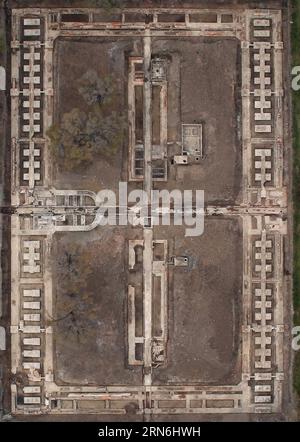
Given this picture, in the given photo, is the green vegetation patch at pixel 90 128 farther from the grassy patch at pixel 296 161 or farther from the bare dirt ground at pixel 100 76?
the grassy patch at pixel 296 161

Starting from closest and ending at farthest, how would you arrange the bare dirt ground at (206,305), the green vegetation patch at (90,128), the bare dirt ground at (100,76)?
the green vegetation patch at (90,128)
the bare dirt ground at (100,76)
the bare dirt ground at (206,305)

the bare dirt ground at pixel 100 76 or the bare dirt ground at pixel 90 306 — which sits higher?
the bare dirt ground at pixel 100 76

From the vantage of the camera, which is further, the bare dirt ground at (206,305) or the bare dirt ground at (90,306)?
the bare dirt ground at (206,305)

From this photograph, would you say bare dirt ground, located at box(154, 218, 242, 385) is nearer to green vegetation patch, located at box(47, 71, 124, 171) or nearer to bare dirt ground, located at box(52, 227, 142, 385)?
bare dirt ground, located at box(52, 227, 142, 385)

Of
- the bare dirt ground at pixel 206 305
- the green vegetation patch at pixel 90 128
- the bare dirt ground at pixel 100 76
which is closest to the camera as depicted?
the green vegetation patch at pixel 90 128

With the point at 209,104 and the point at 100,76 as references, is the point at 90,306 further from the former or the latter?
the point at 209,104

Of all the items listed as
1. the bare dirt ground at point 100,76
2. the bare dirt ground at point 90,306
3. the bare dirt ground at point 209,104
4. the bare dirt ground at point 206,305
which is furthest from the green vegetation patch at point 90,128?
the bare dirt ground at point 206,305

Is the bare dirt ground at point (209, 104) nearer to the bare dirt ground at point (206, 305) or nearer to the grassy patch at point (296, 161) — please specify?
the bare dirt ground at point (206, 305)
